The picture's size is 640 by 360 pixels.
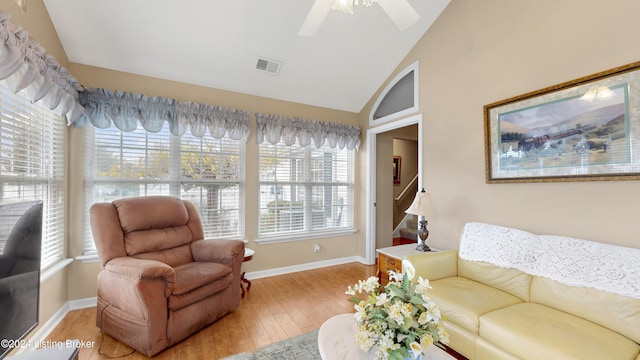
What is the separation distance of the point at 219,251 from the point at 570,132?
3.03 metres

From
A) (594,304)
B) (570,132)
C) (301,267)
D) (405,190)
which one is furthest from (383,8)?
(405,190)

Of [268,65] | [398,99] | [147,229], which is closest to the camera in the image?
[147,229]

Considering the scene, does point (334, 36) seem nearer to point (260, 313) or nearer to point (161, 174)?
point (161, 174)

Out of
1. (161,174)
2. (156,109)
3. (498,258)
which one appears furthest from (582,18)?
(161,174)

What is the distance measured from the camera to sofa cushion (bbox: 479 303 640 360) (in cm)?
126

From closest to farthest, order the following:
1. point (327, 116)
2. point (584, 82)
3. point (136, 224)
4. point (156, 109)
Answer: point (584, 82), point (136, 224), point (156, 109), point (327, 116)

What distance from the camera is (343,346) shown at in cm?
131

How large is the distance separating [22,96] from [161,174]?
1225mm

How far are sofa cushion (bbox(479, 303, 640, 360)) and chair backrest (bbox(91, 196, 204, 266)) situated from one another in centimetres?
258

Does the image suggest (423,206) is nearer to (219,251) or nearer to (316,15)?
(316,15)

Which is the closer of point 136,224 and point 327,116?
point 136,224

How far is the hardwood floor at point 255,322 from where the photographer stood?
1.91 meters

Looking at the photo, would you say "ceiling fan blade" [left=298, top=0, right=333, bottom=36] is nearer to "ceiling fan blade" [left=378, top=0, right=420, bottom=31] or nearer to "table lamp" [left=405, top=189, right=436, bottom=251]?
"ceiling fan blade" [left=378, top=0, right=420, bottom=31]

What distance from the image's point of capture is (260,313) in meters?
2.47
